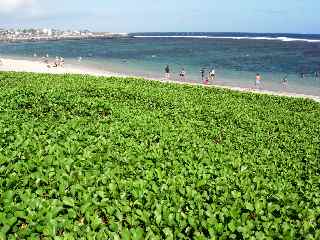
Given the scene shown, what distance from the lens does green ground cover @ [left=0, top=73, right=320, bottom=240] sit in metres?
8.16

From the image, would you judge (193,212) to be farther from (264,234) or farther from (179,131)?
(179,131)

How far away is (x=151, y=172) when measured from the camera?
1084 centimetres

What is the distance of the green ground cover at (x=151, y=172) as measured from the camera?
8.16 meters

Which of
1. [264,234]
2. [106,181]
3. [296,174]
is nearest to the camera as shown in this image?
[264,234]

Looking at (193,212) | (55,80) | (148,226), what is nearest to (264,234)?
(193,212)

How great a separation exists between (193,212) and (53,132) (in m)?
7.03

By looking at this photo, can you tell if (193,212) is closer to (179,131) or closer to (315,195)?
(315,195)

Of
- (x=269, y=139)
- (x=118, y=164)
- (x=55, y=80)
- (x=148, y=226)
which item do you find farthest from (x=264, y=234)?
(x=55, y=80)

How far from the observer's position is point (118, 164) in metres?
11.8

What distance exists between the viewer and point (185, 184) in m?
10.5

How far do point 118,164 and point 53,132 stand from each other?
3574 millimetres

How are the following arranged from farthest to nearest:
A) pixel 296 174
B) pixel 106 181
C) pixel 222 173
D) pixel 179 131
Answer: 1. pixel 179 131
2. pixel 296 174
3. pixel 222 173
4. pixel 106 181

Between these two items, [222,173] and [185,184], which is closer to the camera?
[185,184]

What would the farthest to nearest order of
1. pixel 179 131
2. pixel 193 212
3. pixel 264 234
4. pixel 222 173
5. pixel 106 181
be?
pixel 179 131
pixel 222 173
pixel 106 181
pixel 193 212
pixel 264 234
